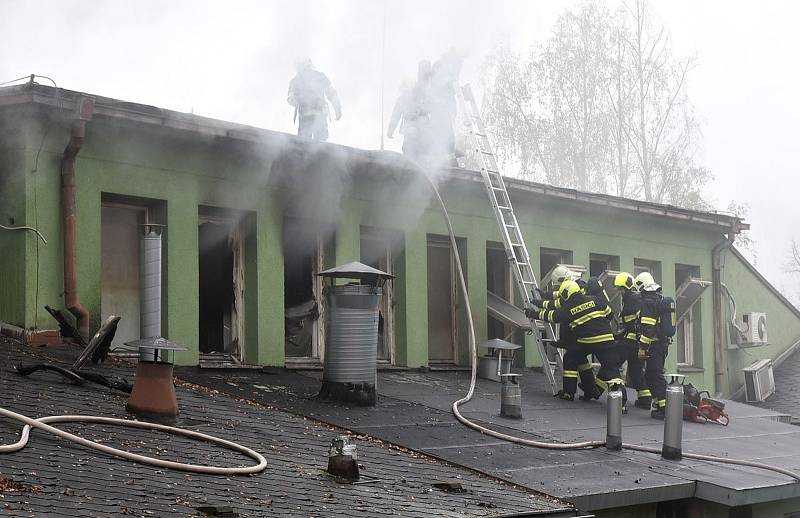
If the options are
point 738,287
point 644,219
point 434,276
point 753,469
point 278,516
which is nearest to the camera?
point 278,516

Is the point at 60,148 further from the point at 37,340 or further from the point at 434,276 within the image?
the point at 434,276

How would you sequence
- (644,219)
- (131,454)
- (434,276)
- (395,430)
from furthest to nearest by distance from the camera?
1. (644,219)
2. (434,276)
3. (395,430)
4. (131,454)

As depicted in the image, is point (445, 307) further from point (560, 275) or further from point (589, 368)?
point (589, 368)

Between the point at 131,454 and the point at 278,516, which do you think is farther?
the point at 131,454

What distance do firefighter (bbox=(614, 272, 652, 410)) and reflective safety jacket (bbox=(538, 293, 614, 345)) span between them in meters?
0.56

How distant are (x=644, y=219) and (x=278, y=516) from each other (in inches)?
517

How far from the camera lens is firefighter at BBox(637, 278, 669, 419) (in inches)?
517

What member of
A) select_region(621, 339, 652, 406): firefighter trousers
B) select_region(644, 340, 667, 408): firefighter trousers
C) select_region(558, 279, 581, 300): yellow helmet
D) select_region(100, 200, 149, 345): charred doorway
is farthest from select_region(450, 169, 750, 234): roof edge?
select_region(100, 200, 149, 345): charred doorway

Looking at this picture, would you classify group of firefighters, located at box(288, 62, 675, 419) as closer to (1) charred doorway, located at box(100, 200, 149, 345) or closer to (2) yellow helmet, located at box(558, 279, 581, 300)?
(2) yellow helmet, located at box(558, 279, 581, 300)

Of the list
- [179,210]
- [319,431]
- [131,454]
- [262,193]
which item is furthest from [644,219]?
[131,454]

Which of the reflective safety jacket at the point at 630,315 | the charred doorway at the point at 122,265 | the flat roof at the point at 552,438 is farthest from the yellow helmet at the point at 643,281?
the charred doorway at the point at 122,265

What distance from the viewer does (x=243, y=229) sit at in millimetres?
12703

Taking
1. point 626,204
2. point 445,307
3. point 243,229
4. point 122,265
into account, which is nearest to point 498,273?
point 445,307

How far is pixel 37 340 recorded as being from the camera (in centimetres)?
1051
